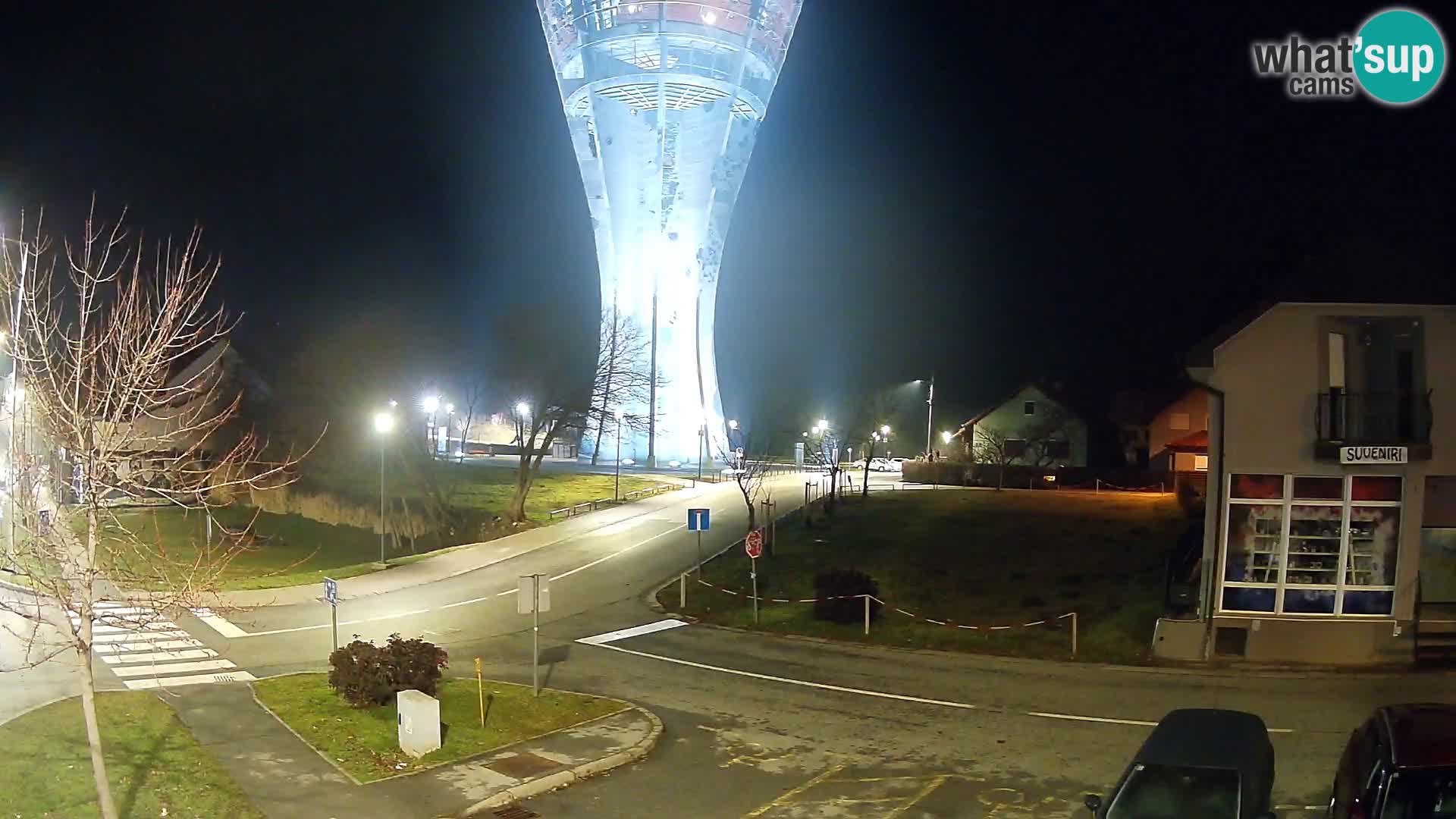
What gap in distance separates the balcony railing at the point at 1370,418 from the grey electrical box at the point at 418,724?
16460mm

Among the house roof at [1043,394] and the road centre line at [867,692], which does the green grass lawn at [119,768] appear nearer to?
the road centre line at [867,692]

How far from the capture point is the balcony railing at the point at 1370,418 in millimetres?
19016

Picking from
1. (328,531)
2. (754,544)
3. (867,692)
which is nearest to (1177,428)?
(754,544)

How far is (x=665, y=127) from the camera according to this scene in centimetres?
6291

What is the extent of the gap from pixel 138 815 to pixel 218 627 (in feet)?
42.9

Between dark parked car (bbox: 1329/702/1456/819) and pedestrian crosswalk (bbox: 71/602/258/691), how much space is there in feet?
53.7

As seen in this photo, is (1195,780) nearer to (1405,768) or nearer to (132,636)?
(1405,768)

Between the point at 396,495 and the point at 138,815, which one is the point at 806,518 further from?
the point at 138,815

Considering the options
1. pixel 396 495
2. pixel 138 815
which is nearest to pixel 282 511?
pixel 396 495

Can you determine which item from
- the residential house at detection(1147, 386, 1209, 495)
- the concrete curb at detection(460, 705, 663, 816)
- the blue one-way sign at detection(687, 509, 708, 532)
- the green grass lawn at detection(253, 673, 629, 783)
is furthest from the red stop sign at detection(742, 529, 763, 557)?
the residential house at detection(1147, 386, 1209, 495)

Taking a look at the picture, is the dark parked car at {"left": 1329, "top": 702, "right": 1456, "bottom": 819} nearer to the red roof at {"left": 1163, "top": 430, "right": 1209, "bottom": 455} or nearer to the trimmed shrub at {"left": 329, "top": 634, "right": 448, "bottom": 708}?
the trimmed shrub at {"left": 329, "top": 634, "right": 448, "bottom": 708}

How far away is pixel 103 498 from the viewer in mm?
9188

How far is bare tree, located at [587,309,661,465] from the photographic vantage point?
48562mm

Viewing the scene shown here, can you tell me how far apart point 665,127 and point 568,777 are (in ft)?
179
